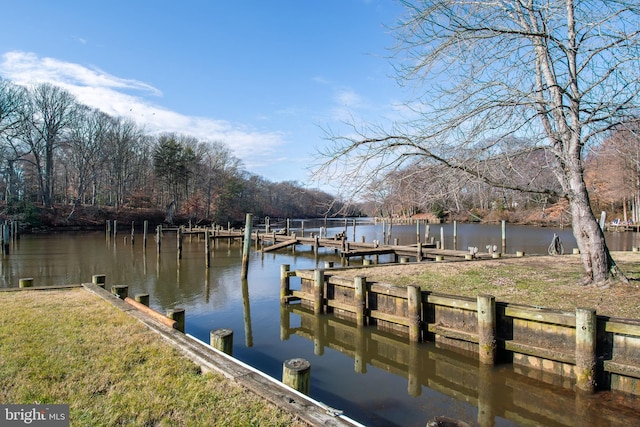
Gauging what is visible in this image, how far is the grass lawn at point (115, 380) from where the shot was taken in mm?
3551

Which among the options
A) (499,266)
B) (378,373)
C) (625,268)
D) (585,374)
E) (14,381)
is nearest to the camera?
(14,381)

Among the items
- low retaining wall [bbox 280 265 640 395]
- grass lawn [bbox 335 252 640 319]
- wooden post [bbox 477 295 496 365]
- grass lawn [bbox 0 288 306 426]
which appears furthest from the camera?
grass lawn [bbox 335 252 640 319]

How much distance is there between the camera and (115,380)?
426cm

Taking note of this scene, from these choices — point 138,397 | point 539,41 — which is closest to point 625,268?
point 539,41

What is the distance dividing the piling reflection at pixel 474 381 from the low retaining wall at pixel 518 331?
0.21 m

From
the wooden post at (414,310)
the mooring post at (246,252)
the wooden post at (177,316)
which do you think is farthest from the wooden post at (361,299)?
the mooring post at (246,252)

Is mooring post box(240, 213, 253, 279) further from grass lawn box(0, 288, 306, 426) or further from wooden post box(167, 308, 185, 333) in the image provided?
grass lawn box(0, 288, 306, 426)

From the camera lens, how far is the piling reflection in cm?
547

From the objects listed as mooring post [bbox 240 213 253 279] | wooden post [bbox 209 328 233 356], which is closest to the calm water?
mooring post [bbox 240 213 253 279]

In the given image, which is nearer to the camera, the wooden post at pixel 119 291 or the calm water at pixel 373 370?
the calm water at pixel 373 370

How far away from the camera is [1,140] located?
135 ft

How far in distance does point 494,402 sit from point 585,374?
1.45 meters

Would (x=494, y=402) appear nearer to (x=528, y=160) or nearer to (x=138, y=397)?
(x=528, y=160)

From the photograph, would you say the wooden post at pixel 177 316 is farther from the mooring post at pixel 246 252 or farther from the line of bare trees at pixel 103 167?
the line of bare trees at pixel 103 167
